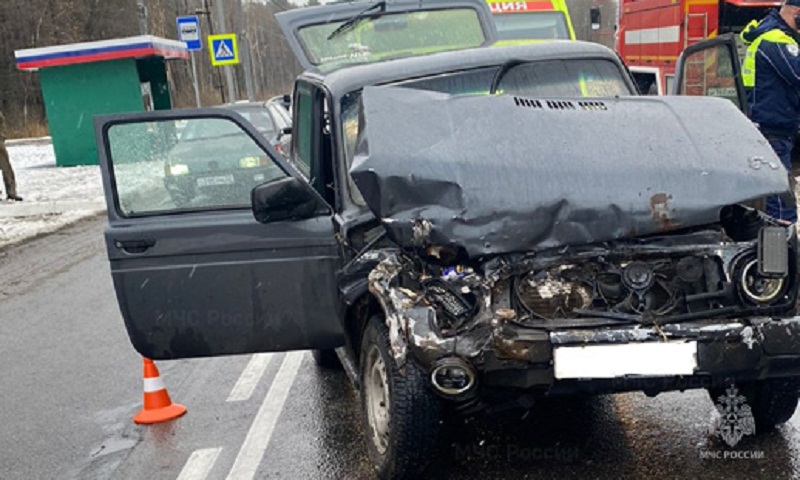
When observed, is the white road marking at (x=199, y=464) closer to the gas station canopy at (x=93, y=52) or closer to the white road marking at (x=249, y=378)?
the white road marking at (x=249, y=378)

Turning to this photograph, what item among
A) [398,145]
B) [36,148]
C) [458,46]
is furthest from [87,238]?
[36,148]

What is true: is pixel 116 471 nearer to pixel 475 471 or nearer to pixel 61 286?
pixel 475 471

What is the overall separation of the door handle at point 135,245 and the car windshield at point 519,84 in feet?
3.47

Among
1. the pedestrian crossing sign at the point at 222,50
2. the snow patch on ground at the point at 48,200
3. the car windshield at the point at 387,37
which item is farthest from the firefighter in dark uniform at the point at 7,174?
the car windshield at the point at 387,37

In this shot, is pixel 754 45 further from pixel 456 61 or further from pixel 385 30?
pixel 456 61

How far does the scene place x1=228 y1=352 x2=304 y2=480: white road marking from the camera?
14.5ft

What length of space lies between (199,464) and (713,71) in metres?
3.73

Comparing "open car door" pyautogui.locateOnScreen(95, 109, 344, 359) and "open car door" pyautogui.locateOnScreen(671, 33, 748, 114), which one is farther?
"open car door" pyautogui.locateOnScreen(671, 33, 748, 114)

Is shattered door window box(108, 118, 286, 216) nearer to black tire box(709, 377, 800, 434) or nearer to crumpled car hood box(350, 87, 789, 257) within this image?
crumpled car hood box(350, 87, 789, 257)

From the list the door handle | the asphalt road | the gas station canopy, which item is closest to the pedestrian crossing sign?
the gas station canopy

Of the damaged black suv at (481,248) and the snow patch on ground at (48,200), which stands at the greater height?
the damaged black suv at (481,248)

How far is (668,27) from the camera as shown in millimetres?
14914

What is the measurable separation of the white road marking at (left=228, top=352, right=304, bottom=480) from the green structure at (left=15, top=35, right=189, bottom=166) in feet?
61.5

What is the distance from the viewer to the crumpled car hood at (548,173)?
3.77m
